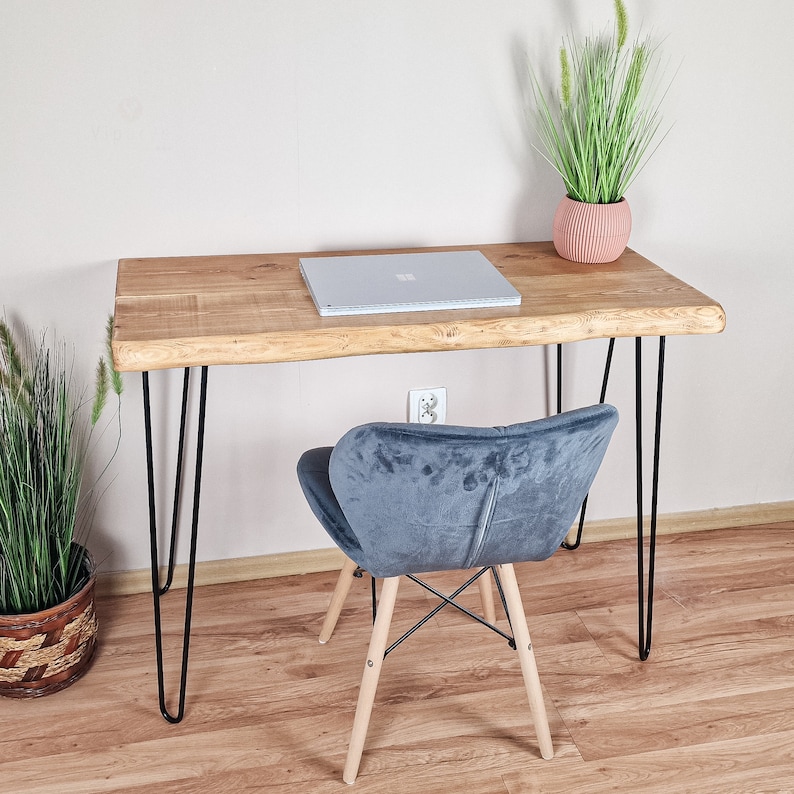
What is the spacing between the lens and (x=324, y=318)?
139cm

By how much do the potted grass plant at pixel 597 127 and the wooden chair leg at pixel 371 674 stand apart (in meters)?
0.74

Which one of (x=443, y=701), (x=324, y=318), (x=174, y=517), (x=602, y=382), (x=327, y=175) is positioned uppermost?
(x=327, y=175)

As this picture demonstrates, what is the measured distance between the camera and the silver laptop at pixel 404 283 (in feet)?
4.68

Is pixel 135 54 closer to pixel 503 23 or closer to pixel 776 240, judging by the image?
pixel 503 23

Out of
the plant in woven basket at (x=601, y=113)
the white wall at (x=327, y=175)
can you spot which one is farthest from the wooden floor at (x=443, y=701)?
the plant in woven basket at (x=601, y=113)

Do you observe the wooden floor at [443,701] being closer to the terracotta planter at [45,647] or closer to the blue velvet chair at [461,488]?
the terracotta planter at [45,647]

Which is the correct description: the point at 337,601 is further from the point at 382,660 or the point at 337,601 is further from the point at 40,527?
the point at 40,527

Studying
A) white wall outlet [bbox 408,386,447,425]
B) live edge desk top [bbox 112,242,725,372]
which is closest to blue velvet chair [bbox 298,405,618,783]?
live edge desk top [bbox 112,242,725,372]

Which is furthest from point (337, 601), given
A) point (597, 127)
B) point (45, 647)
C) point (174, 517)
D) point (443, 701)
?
point (597, 127)

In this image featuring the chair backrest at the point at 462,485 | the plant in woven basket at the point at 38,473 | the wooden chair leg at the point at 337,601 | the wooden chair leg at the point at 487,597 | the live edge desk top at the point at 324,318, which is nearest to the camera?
the chair backrest at the point at 462,485

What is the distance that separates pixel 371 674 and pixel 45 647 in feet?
2.02

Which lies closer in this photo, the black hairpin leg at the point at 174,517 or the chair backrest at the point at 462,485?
Answer: the chair backrest at the point at 462,485

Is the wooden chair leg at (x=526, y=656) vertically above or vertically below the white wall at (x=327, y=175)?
below

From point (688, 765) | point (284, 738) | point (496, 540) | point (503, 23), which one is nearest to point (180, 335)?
point (496, 540)
